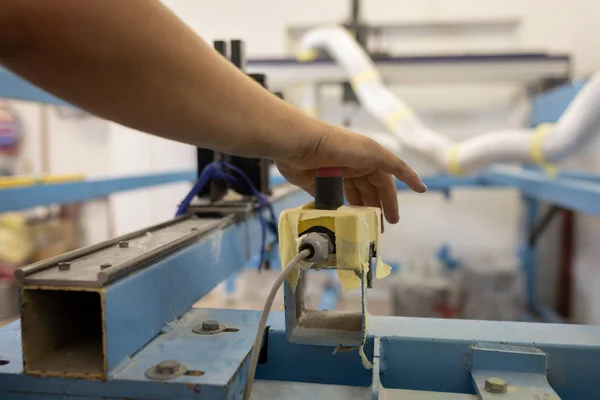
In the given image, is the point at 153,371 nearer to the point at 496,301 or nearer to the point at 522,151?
the point at 522,151

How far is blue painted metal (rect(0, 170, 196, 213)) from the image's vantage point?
54.7 inches

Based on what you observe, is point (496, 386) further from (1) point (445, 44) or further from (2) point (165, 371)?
(1) point (445, 44)

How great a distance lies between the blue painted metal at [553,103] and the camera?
1812 mm

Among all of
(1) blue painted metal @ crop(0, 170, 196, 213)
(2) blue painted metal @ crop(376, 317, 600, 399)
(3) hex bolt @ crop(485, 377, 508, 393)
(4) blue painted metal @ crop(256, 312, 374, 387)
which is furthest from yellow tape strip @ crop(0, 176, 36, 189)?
(3) hex bolt @ crop(485, 377, 508, 393)

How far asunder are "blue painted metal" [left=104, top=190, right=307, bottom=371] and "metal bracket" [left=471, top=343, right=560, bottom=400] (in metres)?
0.37

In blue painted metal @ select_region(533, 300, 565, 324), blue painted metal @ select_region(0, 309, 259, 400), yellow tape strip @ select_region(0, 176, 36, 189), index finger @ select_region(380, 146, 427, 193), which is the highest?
index finger @ select_region(380, 146, 427, 193)

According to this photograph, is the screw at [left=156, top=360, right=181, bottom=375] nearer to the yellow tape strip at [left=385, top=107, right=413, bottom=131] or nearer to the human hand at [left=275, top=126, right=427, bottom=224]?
the human hand at [left=275, top=126, right=427, bottom=224]

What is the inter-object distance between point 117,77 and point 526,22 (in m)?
3.18

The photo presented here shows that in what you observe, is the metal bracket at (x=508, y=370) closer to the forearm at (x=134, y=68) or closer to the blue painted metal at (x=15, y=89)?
the forearm at (x=134, y=68)

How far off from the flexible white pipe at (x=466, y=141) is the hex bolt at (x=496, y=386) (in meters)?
1.10

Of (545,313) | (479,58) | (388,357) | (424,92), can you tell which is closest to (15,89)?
(388,357)

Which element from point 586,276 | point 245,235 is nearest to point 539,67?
point 586,276

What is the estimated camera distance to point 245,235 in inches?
37.5

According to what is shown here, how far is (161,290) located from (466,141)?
1676 mm
